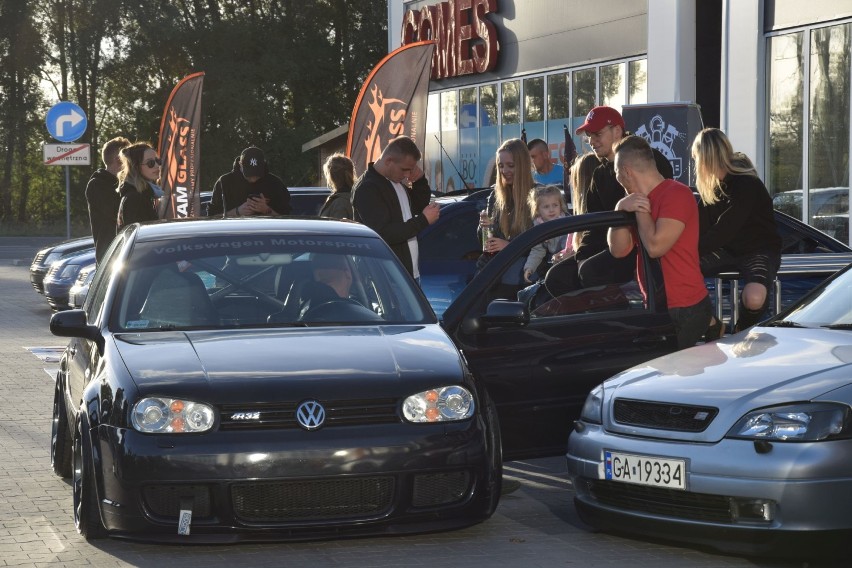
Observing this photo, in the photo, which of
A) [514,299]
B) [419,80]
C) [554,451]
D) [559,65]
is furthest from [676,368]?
[559,65]

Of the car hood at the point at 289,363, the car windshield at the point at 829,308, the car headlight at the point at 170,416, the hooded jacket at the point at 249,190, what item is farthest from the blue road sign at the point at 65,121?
the car headlight at the point at 170,416

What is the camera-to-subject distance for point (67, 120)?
26.9 metres

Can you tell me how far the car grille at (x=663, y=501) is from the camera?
5914mm

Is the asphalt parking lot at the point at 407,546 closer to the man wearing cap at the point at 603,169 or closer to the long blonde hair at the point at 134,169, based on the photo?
the man wearing cap at the point at 603,169

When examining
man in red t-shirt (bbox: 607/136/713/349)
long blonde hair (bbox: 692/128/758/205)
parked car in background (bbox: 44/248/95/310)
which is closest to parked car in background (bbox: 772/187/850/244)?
parked car in background (bbox: 44/248/95/310)

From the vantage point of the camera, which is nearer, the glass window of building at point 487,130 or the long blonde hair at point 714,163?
the long blonde hair at point 714,163

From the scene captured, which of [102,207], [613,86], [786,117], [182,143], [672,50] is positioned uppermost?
[672,50]

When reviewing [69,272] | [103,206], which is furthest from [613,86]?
[103,206]

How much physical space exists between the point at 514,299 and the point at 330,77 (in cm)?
5049

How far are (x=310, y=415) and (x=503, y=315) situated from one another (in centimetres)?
146

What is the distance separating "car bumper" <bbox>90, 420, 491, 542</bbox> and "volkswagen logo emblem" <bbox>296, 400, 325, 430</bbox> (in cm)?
4

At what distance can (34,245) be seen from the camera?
42219 millimetres

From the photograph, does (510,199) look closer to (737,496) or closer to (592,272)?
(592,272)

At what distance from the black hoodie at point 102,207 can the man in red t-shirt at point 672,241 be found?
6.64 meters
